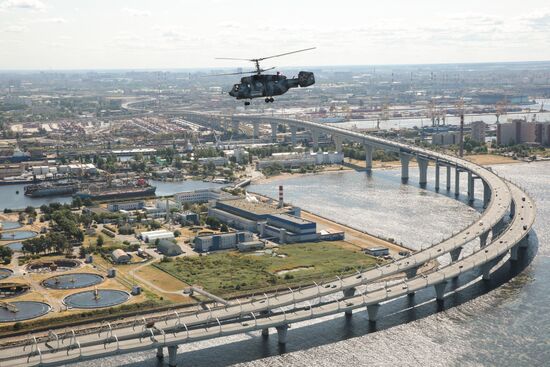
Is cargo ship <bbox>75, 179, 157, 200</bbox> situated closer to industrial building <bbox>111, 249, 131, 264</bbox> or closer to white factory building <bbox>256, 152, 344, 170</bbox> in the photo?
white factory building <bbox>256, 152, 344, 170</bbox>

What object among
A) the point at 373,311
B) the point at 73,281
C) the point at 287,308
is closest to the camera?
the point at 373,311

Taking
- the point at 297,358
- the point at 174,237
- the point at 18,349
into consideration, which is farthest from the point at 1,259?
the point at 297,358

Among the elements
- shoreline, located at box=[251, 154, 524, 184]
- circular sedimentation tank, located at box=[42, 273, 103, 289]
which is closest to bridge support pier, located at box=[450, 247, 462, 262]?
circular sedimentation tank, located at box=[42, 273, 103, 289]

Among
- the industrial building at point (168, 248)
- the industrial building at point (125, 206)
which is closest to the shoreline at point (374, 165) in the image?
the industrial building at point (125, 206)

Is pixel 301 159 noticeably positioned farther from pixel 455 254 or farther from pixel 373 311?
pixel 373 311

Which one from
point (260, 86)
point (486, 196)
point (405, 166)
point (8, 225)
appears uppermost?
point (260, 86)

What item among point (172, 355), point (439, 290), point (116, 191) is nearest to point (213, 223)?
point (116, 191)

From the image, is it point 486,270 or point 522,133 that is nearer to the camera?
point 486,270
